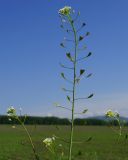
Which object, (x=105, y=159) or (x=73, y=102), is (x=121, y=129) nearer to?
(x=73, y=102)

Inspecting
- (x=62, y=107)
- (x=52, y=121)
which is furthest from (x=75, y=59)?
(x=52, y=121)

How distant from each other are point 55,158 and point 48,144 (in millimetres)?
112

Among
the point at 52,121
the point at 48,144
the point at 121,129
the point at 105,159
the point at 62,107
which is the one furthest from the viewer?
the point at 52,121

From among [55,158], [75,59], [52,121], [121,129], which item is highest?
[52,121]

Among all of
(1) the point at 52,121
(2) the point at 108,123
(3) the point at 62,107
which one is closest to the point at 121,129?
(2) the point at 108,123

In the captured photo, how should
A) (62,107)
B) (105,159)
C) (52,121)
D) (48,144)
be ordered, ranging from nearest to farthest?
(62,107) < (48,144) < (105,159) < (52,121)

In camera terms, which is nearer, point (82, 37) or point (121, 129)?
point (82, 37)

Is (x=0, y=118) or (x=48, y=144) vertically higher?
(x=0, y=118)

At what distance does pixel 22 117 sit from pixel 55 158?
14.9 inches

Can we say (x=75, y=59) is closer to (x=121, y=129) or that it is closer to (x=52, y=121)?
(x=121, y=129)

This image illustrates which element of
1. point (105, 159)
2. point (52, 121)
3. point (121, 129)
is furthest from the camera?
point (52, 121)

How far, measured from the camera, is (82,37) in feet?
11.7

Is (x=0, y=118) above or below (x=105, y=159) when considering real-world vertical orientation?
above

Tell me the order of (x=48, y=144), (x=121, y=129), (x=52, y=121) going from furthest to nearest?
(x=52, y=121), (x=121, y=129), (x=48, y=144)
